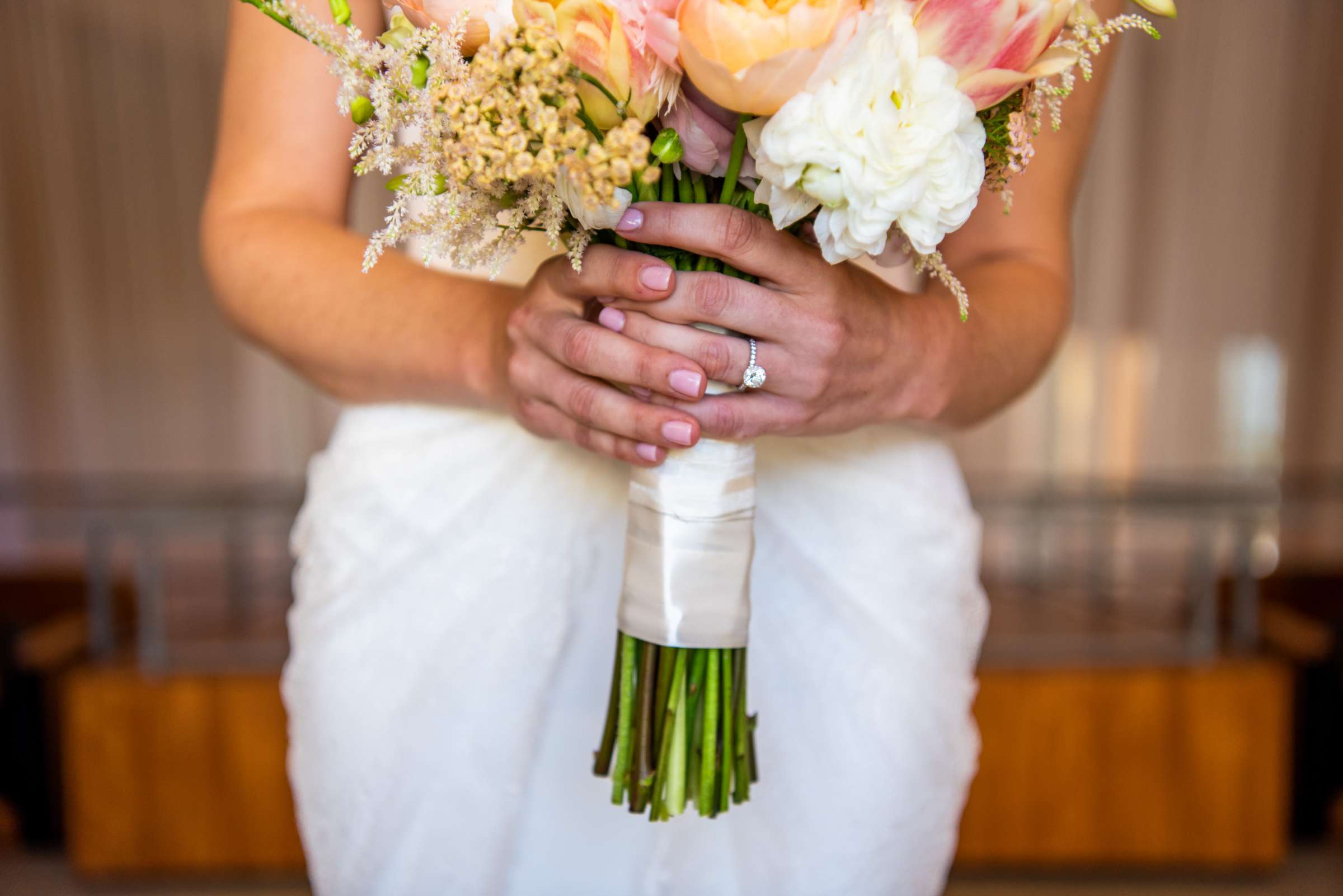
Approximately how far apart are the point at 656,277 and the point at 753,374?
11cm

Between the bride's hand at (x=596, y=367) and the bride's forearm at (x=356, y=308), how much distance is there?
3.9 inches

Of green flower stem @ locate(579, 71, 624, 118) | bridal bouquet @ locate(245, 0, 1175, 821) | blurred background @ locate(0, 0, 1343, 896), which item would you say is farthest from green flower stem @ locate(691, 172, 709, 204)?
blurred background @ locate(0, 0, 1343, 896)

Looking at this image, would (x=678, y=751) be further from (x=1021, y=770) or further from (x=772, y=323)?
(x=1021, y=770)

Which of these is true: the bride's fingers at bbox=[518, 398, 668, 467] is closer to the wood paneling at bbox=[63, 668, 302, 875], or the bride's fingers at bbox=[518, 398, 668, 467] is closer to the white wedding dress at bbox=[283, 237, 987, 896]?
the white wedding dress at bbox=[283, 237, 987, 896]

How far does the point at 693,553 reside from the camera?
2.87ft

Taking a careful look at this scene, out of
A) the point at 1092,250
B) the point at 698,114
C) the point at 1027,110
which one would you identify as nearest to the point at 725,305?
the point at 698,114

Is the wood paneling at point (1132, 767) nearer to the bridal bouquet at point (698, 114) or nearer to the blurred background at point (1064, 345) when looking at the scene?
the blurred background at point (1064, 345)

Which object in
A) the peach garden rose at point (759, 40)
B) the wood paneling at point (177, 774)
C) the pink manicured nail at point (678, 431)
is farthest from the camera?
the wood paneling at point (177, 774)

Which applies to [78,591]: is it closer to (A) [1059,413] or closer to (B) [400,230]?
(B) [400,230]

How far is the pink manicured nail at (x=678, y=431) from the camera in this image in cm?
84

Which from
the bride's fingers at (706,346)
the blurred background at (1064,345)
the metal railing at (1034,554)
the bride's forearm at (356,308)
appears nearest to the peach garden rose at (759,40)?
the bride's fingers at (706,346)

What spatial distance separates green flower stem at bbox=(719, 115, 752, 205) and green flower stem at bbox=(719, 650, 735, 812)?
1.19 feet

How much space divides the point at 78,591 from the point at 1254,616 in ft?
13.4

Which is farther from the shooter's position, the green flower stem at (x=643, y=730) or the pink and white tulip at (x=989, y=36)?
the green flower stem at (x=643, y=730)
